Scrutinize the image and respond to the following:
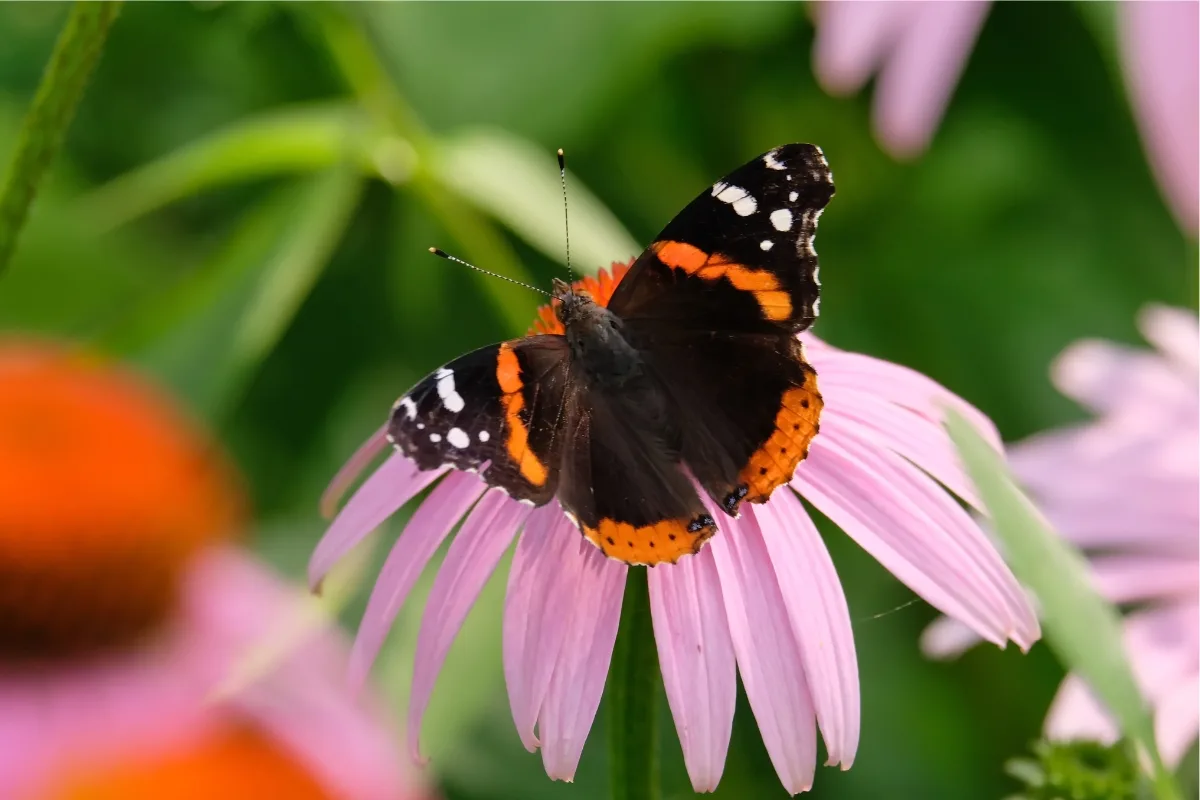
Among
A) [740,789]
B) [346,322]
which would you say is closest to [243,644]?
[346,322]

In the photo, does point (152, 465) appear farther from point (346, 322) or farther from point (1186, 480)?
point (1186, 480)

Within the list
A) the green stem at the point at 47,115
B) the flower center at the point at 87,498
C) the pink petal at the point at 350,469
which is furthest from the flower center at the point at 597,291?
the flower center at the point at 87,498

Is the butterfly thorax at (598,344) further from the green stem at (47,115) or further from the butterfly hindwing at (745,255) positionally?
the green stem at (47,115)

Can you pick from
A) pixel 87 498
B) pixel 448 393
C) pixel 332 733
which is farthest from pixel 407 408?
pixel 87 498

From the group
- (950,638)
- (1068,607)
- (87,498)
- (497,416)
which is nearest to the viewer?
(1068,607)

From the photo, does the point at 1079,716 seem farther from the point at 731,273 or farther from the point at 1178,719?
the point at 731,273

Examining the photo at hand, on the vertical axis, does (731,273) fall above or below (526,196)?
below

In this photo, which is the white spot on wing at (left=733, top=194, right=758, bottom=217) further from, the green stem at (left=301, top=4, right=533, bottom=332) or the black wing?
the green stem at (left=301, top=4, right=533, bottom=332)
